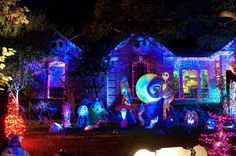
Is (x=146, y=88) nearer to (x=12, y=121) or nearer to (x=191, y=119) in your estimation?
(x=191, y=119)

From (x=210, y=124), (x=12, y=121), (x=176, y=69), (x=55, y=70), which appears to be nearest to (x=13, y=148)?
(x=12, y=121)

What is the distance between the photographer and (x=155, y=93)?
18.4 metres

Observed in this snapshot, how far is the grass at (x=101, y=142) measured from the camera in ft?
36.7

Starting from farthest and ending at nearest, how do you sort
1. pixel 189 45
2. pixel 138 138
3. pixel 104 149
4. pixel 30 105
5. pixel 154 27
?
pixel 189 45
pixel 30 105
pixel 154 27
pixel 138 138
pixel 104 149

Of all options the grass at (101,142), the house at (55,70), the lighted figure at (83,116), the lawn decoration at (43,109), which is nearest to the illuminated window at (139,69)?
the house at (55,70)

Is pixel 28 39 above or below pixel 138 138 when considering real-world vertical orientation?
above

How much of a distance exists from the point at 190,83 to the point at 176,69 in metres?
1.48

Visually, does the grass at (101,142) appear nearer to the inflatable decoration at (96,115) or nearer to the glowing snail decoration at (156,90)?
the inflatable decoration at (96,115)

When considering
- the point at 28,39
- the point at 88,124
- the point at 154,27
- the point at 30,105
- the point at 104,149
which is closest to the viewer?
the point at 104,149

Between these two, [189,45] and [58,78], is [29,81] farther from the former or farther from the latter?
[189,45]

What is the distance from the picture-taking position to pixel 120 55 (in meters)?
23.1

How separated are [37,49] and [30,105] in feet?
11.3

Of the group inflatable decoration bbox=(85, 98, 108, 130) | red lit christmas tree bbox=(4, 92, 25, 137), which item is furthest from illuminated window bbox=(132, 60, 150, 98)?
red lit christmas tree bbox=(4, 92, 25, 137)

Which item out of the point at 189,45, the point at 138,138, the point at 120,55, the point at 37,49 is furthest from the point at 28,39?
the point at 189,45
